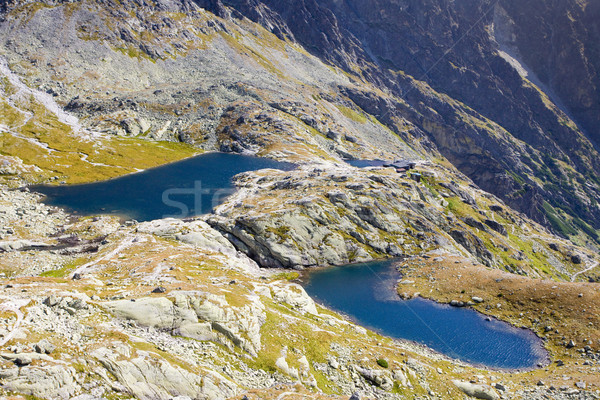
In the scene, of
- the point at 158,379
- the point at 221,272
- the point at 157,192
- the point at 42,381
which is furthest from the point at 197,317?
the point at 157,192

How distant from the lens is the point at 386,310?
63.8 metres

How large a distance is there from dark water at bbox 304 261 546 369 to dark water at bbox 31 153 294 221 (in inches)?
1781

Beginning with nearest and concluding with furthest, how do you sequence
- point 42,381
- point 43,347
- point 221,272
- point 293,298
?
point 42,381 → point 43,347 → point 293,298 → point 221,272

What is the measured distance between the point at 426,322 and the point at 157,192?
283ft


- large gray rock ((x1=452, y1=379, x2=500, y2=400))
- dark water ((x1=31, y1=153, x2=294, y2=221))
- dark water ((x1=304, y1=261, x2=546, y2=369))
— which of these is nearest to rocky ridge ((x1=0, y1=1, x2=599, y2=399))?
large gray rock ((x1=452, y1=379, x2=500, y2=400))

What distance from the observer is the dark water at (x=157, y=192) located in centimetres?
9281

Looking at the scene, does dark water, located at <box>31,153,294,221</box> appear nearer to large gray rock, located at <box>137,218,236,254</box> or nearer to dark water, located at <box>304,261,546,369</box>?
large gray rock, located at <box>137,218,236,254</box>

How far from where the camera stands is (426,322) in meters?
60.5

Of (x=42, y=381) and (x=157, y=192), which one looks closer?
(x=42, y=381)

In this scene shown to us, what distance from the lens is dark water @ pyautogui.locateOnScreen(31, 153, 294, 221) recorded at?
92.8 metres

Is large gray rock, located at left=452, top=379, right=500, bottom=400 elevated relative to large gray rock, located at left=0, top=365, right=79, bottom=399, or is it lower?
elevated

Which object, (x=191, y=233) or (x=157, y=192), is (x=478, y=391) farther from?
(x=157, y=192)

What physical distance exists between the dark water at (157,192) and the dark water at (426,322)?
1781 inches

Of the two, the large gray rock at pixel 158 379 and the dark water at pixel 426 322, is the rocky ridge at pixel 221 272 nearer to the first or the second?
the large gray rock at pixel 158 379
